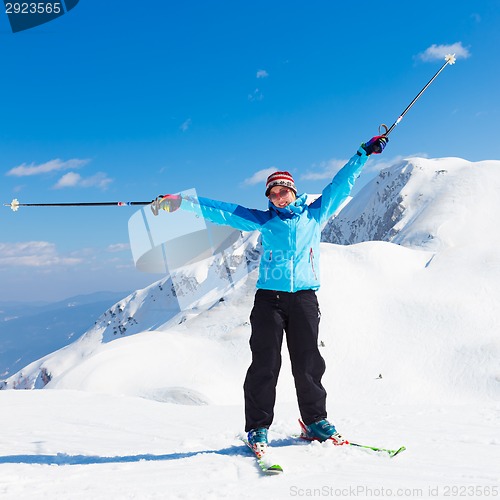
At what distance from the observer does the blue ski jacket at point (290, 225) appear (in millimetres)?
5715

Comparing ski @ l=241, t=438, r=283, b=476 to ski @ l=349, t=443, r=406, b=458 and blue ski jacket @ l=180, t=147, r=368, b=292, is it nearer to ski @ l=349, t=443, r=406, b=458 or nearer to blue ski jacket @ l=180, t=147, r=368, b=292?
ski @ l=349, t=443, r=406, b=458

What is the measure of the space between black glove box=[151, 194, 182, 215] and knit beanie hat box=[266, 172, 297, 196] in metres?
1.26

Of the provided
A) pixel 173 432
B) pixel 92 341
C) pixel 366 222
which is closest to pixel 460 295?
pixel 173 432

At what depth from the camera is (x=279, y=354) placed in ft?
18.4

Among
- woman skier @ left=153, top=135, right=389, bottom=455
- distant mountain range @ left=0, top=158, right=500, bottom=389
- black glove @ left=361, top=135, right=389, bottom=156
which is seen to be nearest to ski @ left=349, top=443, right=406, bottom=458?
woman skier @ left=153, top=135, right=389, bottom=455

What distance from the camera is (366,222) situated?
127m

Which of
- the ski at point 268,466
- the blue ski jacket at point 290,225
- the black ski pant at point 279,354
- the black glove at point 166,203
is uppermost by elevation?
the black glove at point 166,203

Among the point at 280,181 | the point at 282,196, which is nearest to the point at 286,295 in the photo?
the point at 282,196

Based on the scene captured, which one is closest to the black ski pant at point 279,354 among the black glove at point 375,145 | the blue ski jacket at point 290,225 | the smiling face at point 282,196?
the blue ski jacket at point 290,225

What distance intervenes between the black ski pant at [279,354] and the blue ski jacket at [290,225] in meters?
0.22

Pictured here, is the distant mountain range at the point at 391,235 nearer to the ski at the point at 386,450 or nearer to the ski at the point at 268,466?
the ski at the point at 268,466

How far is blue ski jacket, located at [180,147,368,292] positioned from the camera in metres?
5.71

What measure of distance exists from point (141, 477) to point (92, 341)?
471ft

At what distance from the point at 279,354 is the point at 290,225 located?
5.52ft
